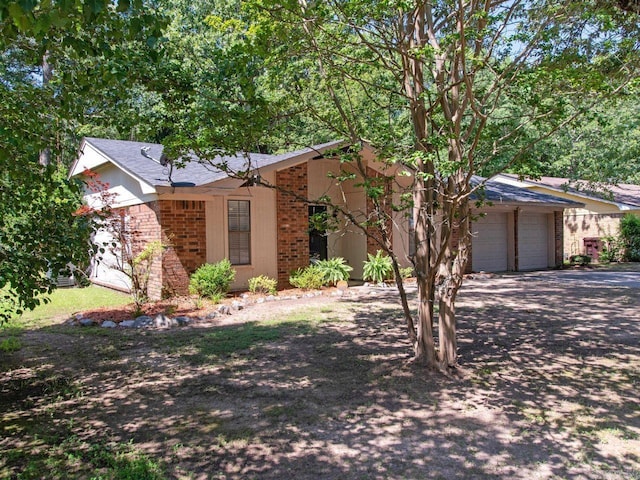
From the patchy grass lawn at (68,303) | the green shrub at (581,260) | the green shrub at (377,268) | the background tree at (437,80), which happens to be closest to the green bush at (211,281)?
the patchy grass lawn at (68,303)

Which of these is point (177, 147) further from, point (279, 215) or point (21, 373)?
point (279, 215)

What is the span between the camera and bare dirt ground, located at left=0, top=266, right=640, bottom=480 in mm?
3708

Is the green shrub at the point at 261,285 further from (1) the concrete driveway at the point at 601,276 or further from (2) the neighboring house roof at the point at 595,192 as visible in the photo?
(2) the neighboring house roof at the point at 595,192

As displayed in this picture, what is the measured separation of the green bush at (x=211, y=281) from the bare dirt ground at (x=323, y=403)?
2.56m

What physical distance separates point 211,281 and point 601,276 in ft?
39.3

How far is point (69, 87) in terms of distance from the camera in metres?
4.97

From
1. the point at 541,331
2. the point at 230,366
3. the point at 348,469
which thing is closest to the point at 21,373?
the point at 230,366

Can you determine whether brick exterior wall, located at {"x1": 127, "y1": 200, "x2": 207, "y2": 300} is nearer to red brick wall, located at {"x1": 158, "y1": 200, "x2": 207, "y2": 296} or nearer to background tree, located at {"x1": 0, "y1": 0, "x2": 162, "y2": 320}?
red brick wall, located at {"x1": 158, "y1": 200, "x2": 207, "y2": 296}

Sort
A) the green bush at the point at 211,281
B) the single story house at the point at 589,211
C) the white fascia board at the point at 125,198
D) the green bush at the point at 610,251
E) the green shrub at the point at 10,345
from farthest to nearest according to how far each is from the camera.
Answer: the green bush at the point at 610,251 → the single story house at the point at 589,211 → the white fascia board at the point at 125,198 → the green bush at the point at 211,281 → the green shrub at the point at 10,345

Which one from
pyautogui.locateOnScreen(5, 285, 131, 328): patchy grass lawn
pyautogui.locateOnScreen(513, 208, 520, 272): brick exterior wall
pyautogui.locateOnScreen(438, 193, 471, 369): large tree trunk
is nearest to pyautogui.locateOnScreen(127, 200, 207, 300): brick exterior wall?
pyautogui.locateOnScreen(5, 285, 131, 328): patchy grass lawn

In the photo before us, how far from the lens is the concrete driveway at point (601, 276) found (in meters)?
14.0

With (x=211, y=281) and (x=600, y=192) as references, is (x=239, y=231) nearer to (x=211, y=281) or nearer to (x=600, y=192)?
(x=211, y=281)

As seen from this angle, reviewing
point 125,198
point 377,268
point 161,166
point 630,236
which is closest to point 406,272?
point 377,268

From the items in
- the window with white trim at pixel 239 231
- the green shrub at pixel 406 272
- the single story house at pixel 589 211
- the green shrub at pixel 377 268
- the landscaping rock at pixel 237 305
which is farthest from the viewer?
the single story house at pixel 589 211
